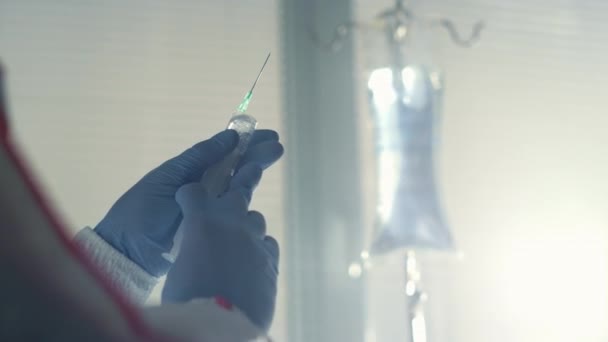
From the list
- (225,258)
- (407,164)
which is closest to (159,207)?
(225,258)

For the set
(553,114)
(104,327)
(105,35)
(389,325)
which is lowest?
(389,325)

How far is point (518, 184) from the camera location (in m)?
1.68

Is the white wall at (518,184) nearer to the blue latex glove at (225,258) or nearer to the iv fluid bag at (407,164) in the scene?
the iv fluid bag at (407,164)

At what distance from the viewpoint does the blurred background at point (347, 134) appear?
1.42 m

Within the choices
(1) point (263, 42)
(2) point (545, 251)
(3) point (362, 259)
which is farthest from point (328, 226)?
(2) point (545, 251)

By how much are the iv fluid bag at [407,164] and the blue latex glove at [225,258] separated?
2.37 feet

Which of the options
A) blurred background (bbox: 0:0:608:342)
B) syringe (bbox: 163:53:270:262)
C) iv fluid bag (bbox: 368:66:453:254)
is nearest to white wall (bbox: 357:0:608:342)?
blurred background (bbox: 0:0:608:342)

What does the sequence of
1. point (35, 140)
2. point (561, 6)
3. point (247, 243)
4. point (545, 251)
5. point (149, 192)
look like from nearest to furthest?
point (247, 243), point (149, 192), point (35, 140), point (545, 251), point (561, 6)

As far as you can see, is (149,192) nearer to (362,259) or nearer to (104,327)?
(104,327)

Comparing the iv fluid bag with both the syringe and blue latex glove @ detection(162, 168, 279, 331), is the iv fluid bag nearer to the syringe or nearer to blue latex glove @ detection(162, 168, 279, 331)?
the syringe

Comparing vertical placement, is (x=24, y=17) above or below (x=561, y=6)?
below

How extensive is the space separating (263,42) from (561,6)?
92 cm

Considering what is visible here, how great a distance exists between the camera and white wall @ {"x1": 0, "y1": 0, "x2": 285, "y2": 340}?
4.57ft

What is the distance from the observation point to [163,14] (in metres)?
1.51
